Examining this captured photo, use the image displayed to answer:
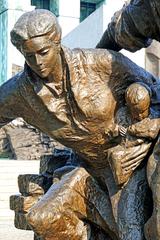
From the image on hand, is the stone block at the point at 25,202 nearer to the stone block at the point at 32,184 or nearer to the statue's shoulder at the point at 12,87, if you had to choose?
the stone block at the point at 32,184

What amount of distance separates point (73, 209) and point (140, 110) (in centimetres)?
67

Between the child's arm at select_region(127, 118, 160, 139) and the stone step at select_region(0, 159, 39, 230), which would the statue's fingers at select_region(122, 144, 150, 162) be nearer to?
the child's arm at select_region(127, 118, 160, 139)

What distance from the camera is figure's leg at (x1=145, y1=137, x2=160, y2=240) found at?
2.77 metres

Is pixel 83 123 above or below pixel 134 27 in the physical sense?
below

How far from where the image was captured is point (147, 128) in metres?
2.99

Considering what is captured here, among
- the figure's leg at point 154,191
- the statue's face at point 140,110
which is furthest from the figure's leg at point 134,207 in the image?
the statue's face at point 140,110

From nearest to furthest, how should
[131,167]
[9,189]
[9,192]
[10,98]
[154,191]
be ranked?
[154,191], [131,167], [10,98], [9,192], [9,189]

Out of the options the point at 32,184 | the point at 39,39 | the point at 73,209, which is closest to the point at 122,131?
the point at 73,209

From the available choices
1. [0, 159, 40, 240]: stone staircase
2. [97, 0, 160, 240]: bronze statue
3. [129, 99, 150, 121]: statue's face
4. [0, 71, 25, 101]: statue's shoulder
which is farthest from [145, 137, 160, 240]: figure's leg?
[0, 159, 40, 240]: stone staircase

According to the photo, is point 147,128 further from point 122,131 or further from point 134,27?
point 134,27

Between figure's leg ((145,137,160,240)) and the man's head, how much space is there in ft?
2.09

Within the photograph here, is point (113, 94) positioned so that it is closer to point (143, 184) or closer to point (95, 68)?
point (95, 68)

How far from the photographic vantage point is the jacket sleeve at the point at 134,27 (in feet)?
10.5

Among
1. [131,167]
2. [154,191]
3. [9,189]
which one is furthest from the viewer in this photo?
[9,189]
